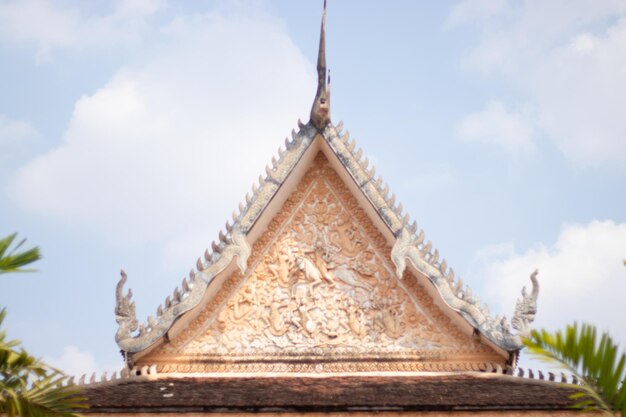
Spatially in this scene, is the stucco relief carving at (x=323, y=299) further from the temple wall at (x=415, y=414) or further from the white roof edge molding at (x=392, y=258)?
the temple wall at (x=415, y=414)

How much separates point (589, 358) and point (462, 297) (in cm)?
411

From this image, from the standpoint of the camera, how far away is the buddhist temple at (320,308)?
368 inches

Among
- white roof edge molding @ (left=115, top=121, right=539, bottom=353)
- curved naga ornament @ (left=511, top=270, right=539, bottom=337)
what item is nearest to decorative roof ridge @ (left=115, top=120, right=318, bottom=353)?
white roof edge molding @ (left=115, top=121, right=539, bottom=353)

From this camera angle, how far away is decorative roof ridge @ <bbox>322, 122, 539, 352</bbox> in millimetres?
9406

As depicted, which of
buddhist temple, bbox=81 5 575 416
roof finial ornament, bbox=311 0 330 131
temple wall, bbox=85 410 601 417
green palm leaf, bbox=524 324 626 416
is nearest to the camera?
green palm leaf, bbox=524 324 626 416

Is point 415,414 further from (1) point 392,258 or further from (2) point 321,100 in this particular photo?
(2) point 321,100

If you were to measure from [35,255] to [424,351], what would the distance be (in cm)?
484

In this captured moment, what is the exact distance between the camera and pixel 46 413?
597cm

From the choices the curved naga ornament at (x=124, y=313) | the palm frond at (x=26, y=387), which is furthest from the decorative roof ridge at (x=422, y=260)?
the palm frond at (x=26, y=387)

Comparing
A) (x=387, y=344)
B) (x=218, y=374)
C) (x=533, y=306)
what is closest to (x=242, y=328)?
(x=218, y=374)

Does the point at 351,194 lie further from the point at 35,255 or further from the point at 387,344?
the point at 35,255

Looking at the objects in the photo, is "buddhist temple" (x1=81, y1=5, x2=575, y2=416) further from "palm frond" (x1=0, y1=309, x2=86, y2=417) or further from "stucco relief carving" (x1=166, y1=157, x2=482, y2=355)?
"palm frond" (x1=0, y1=309, x2=86, y2=417)

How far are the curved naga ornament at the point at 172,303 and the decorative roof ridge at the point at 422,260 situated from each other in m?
1.38

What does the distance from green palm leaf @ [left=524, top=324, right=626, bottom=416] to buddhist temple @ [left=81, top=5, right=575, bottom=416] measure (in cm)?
320
